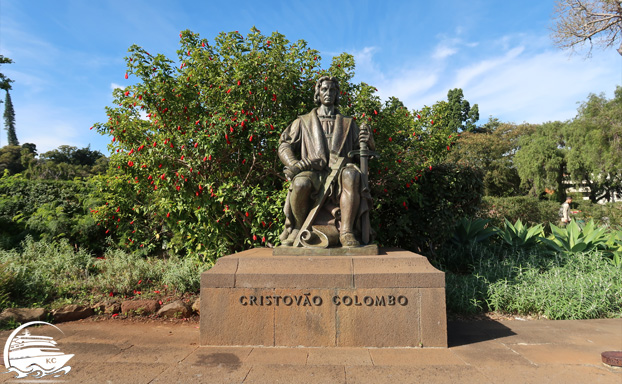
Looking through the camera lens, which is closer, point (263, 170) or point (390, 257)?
point (390, 257)

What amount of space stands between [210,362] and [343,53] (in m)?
5.36

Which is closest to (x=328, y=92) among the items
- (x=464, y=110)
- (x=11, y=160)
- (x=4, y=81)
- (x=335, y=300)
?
(x=335, y=300)

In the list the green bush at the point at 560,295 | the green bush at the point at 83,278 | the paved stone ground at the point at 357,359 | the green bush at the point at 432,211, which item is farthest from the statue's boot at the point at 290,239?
the green bush at the point at 560,295

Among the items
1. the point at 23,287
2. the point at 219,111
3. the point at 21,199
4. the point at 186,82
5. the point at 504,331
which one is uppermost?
the point at 186,82

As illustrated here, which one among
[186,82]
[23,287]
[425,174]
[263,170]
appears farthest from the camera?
[425,174]

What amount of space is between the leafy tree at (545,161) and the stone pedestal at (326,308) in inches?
1234

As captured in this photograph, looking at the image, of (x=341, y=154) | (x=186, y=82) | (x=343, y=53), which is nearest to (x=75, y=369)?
(x=341, y=154)

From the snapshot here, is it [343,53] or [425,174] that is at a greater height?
[343,53]

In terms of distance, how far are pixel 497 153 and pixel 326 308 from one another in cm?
3245

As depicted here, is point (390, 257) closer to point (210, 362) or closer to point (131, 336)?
point (210, 362)

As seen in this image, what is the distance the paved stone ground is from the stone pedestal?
14 centimetres

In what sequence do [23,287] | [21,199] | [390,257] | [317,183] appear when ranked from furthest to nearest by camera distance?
1. [21,199]
2. [23,287]
3. [317,183]
4. [390,257]

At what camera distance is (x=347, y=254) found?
4.45m

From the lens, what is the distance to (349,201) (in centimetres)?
463
